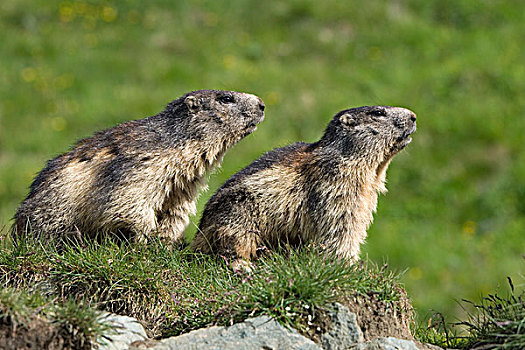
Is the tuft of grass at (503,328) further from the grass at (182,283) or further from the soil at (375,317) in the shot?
the grass at (182,283)

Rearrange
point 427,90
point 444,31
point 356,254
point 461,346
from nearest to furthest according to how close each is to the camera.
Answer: point 461,346, point 356,254, point 427,90, point 444,31

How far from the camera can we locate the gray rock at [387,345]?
6598 millimetres

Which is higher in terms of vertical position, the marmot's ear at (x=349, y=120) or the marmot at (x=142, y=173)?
the marmot's ear at (x=349, y=120)

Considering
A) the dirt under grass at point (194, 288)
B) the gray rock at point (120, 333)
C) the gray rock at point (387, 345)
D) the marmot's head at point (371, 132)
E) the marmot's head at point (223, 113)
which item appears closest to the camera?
the gray rock at point (120, 333)

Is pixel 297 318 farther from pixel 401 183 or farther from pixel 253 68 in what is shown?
pixel 253 68

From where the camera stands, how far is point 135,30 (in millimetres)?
22469

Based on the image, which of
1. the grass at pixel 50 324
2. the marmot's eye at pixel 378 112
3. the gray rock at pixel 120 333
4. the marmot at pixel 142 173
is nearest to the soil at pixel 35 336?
the grass at pixel 50 324

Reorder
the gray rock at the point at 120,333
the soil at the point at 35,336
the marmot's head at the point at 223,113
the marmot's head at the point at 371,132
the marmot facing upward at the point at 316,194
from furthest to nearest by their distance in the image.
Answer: the marmot's head at the point at 223,113
the marmot's head at the point at 371,132
the marmot facing upward at the point at 316,194
the gray rock at the point at 120,333
the soil at the point at 35,336

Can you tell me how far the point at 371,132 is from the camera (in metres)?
8.76

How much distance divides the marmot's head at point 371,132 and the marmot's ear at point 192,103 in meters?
1.52

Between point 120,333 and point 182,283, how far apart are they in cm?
128

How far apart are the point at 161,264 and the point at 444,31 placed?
1616 cm

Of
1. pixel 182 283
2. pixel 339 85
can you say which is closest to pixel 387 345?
pixel 182 283

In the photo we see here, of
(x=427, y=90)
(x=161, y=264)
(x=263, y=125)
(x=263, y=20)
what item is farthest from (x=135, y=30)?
(x=161, y=264)
